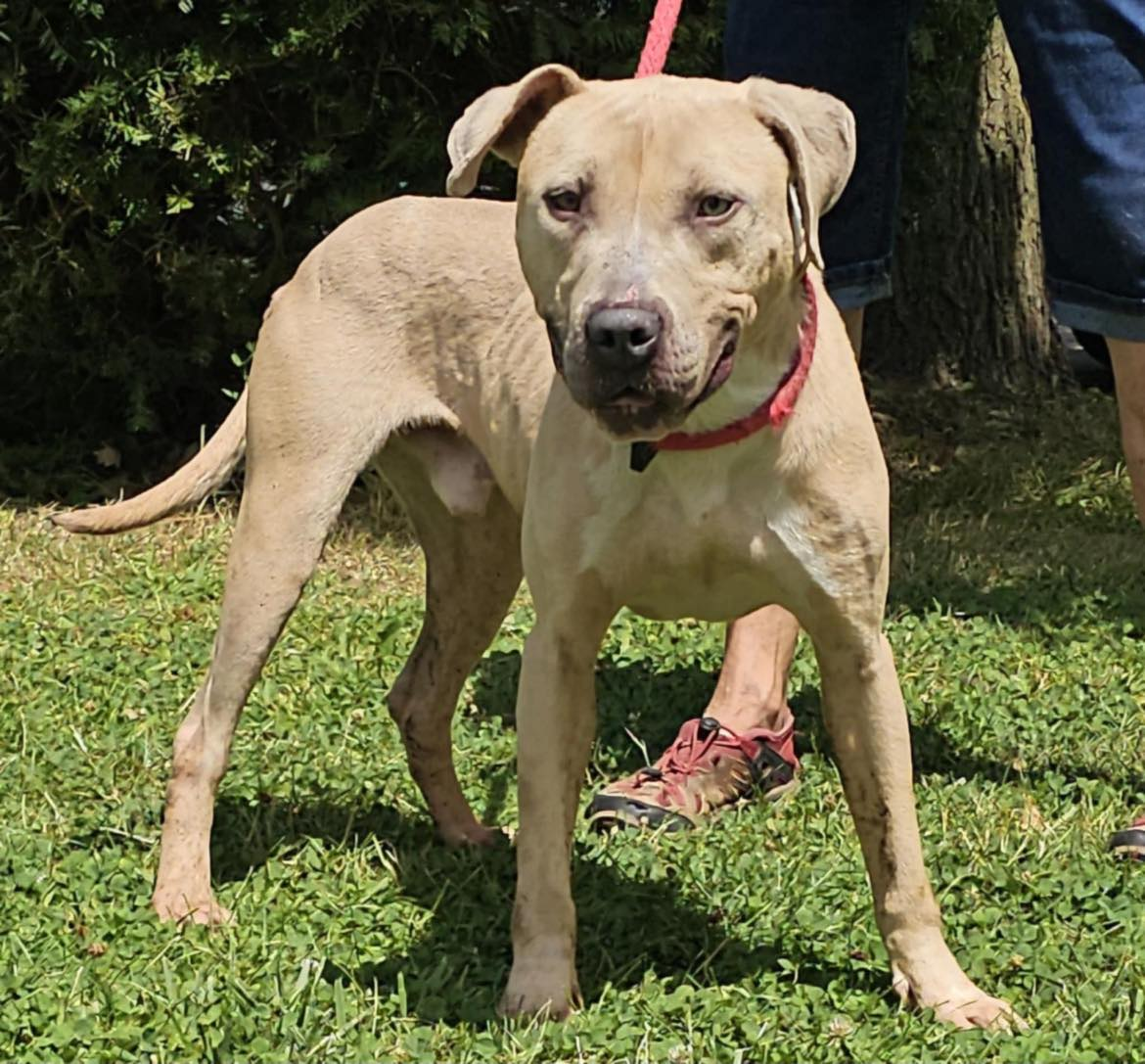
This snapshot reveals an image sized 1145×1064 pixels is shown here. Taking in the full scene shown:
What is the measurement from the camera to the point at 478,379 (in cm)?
402

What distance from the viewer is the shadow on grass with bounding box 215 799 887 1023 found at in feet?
11.9

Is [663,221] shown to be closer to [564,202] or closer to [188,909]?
[564,202]

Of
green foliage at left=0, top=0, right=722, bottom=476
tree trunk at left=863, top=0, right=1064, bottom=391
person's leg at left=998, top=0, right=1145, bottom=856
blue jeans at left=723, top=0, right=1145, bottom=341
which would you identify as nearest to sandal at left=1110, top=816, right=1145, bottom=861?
person's leg at left=998, top=0, right=1145, bottom=856

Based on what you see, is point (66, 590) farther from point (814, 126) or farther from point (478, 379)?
point (814, 126)

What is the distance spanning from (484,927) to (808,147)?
169cm

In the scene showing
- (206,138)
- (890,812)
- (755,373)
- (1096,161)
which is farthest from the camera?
(206,138)

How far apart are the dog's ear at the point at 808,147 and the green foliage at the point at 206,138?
373 centimetres

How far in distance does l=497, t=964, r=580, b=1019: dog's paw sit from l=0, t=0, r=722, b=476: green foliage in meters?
4.08

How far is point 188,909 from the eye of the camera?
12.9ft

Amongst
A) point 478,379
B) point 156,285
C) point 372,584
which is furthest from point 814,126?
point 156,285

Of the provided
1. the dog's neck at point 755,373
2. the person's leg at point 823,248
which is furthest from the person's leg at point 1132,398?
the dog's neck at point 755,373

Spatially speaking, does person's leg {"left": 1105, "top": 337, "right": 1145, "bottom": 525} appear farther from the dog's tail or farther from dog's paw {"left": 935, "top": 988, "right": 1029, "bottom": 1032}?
the dog's tail

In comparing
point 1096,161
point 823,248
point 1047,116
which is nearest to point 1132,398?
point 1096,161

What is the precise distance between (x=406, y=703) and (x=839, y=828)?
1.01m
